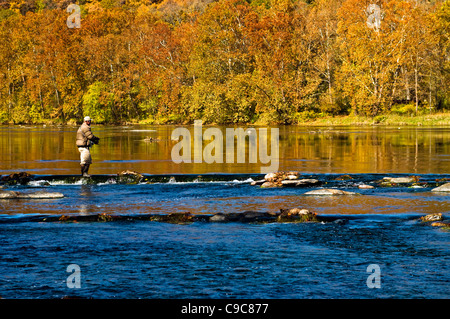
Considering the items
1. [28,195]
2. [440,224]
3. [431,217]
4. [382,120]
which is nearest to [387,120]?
[382,120]

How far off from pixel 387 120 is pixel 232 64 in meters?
28.1

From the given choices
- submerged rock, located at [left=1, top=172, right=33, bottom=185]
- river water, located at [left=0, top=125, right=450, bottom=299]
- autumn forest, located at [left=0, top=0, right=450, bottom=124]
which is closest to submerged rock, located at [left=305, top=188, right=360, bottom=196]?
river water, located at [left=0, top=125, right=450, bottom=299]

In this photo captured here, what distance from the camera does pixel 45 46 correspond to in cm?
10800

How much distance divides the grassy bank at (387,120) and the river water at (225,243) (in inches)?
1861

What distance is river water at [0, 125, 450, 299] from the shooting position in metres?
10.6

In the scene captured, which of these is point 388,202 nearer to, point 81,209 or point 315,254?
point 315,254

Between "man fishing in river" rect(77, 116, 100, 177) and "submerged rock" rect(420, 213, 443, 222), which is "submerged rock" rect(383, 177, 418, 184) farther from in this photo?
"man fishing in river" rect(77, 116, 100, 177)

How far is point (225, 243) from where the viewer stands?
13.9 meters

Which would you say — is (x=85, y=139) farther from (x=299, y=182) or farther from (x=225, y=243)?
(x=225, y=243)

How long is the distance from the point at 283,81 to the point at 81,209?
68.4 m

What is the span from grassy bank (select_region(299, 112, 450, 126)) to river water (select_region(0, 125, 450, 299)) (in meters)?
47.3

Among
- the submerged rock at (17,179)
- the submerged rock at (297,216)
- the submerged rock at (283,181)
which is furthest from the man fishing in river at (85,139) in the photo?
the submerged rock at (297,216)

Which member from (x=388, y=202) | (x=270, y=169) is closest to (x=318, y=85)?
(x=270, y=169)

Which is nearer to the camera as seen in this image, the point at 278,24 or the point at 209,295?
the point at 209,295
